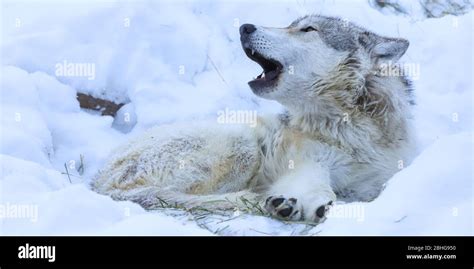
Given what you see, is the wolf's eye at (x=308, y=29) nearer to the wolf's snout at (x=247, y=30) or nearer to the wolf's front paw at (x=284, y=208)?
the wolf's snout at (x=247, y=30)

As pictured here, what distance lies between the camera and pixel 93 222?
4.71m

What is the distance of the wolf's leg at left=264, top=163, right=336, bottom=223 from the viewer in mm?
5527

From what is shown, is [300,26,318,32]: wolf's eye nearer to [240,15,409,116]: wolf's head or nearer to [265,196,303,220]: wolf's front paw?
[240,15,409,116]: wolf's head

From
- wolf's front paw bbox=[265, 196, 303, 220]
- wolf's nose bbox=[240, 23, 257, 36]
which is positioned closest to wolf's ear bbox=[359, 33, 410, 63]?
wolf's nose bbox=[240, 23, 257, 36]

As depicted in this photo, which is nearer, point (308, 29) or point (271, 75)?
point (271, 75)

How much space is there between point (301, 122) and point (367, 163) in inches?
26.5

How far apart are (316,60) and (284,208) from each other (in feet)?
5.74

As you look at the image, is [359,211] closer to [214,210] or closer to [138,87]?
[214,210]

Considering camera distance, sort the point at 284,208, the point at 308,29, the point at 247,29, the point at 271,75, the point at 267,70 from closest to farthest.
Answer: the point at 284,208
the point at 247,29
the point at 271,75
the point at 267,70
the point at 308,29

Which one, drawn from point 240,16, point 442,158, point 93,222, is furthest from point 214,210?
point 240,16

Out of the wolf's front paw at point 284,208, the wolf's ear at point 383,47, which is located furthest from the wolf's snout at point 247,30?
the wolf's front paw at point 284,208

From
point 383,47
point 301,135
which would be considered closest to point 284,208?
point 301,135

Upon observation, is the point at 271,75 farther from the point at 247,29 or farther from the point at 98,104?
the point at 98,104

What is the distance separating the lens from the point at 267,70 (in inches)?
271
